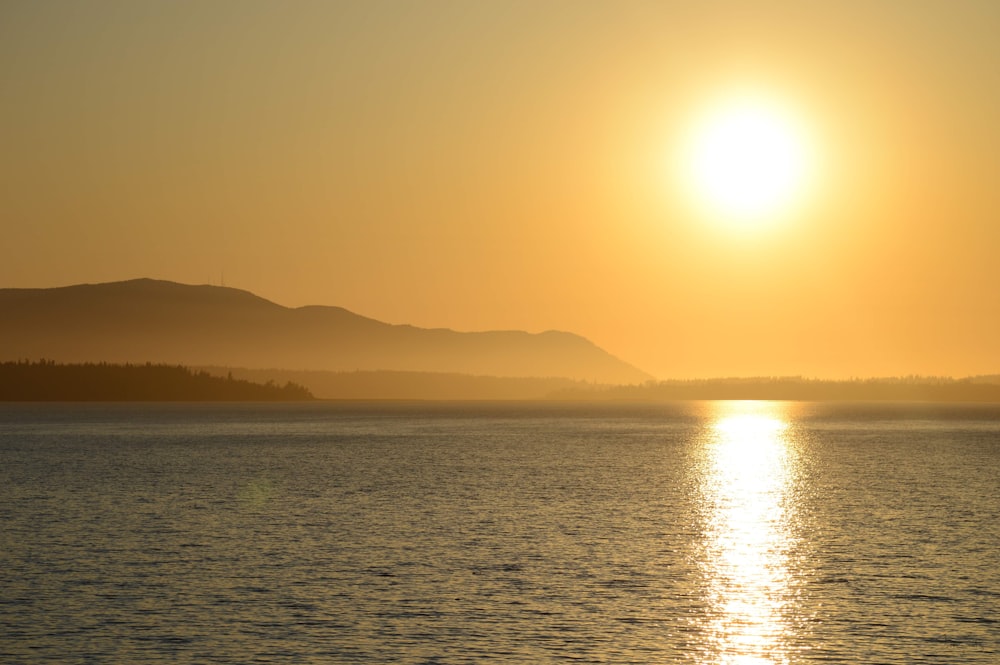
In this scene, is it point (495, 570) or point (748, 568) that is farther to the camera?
point (748, 568)

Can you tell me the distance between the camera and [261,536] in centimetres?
6619

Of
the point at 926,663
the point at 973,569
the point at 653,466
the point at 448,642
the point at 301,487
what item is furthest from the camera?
the point at 653,466

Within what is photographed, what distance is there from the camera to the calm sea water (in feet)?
127

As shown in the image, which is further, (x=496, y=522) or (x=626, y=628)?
(x=496, y=522)

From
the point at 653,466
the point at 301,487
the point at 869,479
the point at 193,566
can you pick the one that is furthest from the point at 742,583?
the point at 653,466

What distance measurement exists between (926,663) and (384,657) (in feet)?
54.9

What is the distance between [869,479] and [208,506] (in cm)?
6585

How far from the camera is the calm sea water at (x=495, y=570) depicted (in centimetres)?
3866

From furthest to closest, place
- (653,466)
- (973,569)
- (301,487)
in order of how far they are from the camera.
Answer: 1. (653,466)
2. (301,487)
3. (973,569)

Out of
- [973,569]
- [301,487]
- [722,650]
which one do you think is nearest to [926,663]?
[722,650]

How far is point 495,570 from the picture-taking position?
53.6 metres

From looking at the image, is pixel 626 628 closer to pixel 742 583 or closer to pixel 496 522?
pixel 742 583

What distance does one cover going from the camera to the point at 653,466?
451 ft

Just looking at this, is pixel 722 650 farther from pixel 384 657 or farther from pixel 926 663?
pixel 384 657
